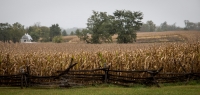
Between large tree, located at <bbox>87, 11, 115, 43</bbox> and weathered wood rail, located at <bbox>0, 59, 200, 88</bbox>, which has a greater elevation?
large tree, located at <bbox>87, 11, 115, 43</bbox>

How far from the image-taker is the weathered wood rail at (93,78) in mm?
12203

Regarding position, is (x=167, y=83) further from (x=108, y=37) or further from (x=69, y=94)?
(x=108, y=37)

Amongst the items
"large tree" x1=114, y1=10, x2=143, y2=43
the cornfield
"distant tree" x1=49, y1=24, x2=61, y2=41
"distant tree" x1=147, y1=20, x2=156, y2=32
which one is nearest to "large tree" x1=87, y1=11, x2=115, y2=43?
"large tree" x1=114, y1=10, x2=143, y2=43

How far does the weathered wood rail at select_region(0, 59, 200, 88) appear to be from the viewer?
1220 centimetres

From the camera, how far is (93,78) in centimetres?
1269

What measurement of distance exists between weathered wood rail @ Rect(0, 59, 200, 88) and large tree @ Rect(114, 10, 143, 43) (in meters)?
38.3

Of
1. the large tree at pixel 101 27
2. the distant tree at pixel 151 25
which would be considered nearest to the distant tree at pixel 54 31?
the large tree at pixel 101 27

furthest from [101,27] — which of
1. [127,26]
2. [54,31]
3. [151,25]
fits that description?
[151,25]

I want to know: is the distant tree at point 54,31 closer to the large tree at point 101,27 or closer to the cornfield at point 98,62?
the large tree at point 101,27

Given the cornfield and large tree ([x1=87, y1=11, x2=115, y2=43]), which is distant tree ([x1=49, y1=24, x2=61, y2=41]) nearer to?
large tree ([x1=87, y1=11, x2=115, y2=43])

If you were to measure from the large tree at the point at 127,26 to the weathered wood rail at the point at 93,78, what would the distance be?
1509 inches

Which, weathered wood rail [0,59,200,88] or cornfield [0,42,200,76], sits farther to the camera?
cornfield [0,42,200,76]

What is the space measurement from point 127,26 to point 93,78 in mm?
40087

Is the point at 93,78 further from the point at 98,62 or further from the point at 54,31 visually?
the point at 54,31
